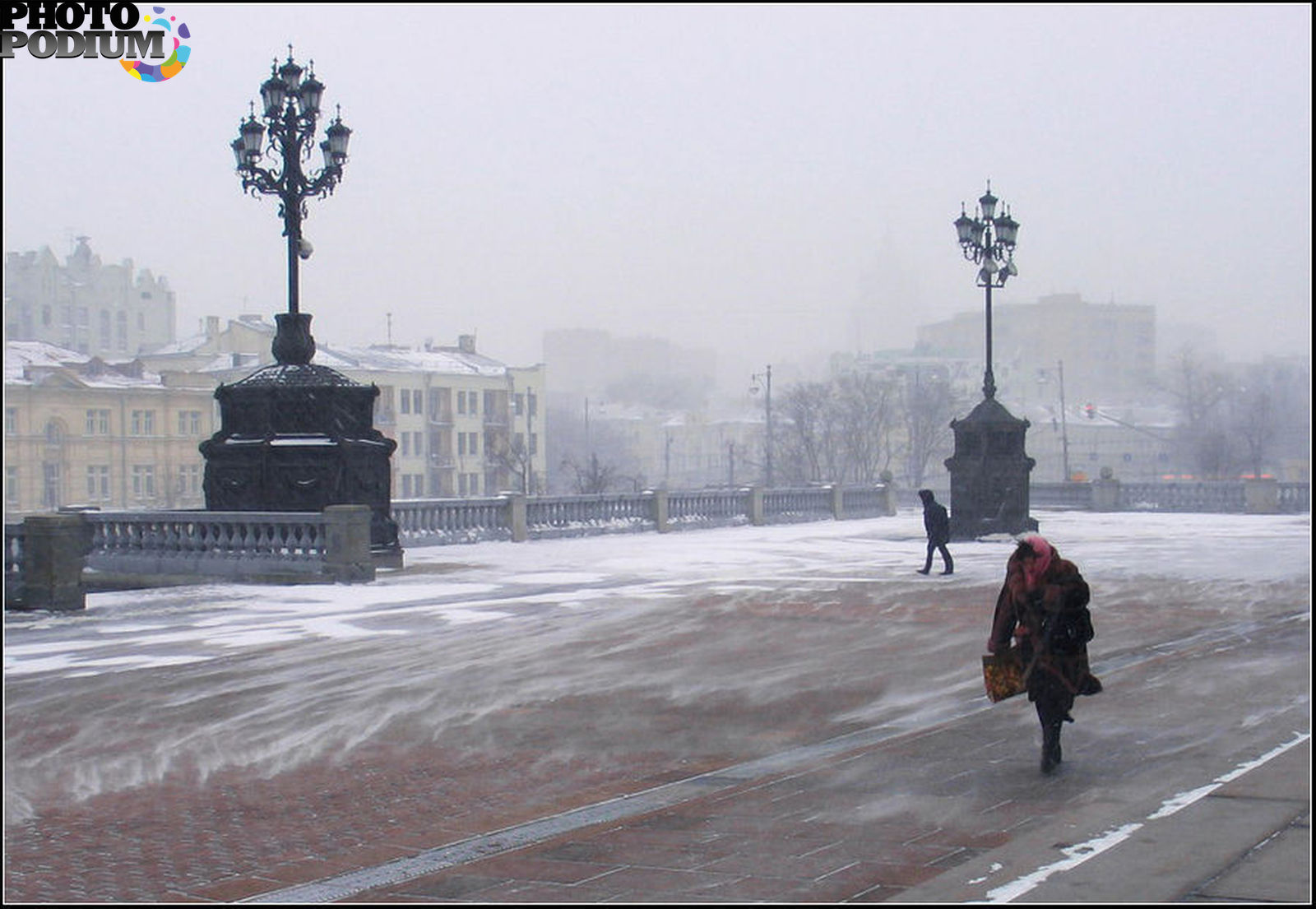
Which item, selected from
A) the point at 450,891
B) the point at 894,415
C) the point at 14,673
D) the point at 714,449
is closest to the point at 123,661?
the point at 14,673

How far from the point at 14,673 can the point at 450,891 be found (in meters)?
9.20

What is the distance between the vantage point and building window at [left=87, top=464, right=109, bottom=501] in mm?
75625

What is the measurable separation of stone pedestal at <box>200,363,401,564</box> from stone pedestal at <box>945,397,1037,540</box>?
15.2 meters

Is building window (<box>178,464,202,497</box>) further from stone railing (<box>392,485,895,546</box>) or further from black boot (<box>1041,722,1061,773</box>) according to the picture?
black boot (<box>1041,722,1061,773</box>)

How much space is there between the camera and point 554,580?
26203 mm

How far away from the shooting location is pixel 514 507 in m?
36.5

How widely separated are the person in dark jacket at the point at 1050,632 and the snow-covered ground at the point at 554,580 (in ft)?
29.3

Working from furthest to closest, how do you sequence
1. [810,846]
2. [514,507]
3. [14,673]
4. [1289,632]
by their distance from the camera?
[514,507], [1289,632], [14,673], [810,846]

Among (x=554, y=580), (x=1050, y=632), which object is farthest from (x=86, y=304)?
(x=1050, y=632)

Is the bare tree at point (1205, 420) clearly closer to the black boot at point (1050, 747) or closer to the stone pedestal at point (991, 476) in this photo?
the stone pedestal at point (991, 476)

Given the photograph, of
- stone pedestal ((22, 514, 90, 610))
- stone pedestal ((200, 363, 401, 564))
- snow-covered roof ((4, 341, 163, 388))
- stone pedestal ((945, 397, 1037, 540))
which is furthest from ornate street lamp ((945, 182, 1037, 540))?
snow-covered roof ((4, 341, 163, 388))

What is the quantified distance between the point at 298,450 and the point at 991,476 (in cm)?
1740

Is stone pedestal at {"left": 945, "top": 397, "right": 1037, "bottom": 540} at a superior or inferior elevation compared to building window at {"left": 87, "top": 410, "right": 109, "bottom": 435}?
inferior

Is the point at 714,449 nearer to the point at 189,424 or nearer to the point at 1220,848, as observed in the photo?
the point at 189,424
